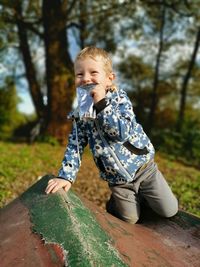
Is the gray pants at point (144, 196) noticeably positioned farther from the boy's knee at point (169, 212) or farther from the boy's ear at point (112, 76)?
the boy's ear at point (112, 76)

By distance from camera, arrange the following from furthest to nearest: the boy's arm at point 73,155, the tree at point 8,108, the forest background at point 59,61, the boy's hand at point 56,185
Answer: the tree at point 8,108, the forest background at point 59,61, the boy's arm at point 73,155, the boy's hand at point 56,185

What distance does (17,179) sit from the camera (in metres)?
7.62

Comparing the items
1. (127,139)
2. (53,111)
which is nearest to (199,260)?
(127,139)

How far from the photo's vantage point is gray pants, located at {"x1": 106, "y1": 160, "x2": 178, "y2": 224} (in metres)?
3.48

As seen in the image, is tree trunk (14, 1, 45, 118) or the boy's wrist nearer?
the boy's wrist

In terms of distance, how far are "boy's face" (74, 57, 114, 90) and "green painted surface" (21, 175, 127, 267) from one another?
28.4 inches

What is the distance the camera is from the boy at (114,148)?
10.3 ft

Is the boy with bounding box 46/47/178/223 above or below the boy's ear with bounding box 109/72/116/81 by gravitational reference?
below

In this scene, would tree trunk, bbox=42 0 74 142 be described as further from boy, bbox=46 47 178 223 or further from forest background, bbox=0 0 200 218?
boy, bbox=46 47 178 223

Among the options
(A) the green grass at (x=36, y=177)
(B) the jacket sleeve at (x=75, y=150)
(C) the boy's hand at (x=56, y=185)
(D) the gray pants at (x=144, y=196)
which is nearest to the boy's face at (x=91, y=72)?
(B) the jacket sleeve at (x=75, y=150)

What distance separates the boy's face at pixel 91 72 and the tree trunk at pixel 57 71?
38.4 feet

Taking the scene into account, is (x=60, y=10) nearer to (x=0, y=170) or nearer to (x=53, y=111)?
(x=53, y=111)

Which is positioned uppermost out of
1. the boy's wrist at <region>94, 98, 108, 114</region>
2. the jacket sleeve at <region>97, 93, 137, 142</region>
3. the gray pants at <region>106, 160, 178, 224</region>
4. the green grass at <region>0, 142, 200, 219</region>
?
the boy's wrist at <region>94, 98, 108, 114</region>

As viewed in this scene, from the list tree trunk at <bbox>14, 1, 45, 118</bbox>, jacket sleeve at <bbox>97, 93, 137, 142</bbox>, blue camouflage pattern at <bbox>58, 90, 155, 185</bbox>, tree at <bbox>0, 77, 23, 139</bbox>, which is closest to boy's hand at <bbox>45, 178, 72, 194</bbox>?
blue camouflage pattern at <bbox>58, 90, 155, 185</bbox>
